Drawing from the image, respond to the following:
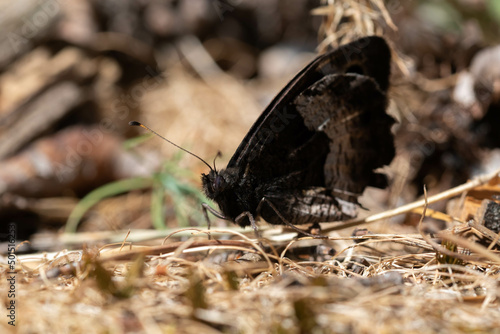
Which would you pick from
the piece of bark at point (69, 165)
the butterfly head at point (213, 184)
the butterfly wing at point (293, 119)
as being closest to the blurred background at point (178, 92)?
the piece of bark at point (69, 165)

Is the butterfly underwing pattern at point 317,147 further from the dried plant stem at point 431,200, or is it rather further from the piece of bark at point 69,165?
the piece of bark at point 69,165

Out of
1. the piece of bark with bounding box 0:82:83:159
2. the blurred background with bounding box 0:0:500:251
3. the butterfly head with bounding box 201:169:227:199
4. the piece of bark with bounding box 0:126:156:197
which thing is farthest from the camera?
the piece of bark with bounding box 0:82:83:159

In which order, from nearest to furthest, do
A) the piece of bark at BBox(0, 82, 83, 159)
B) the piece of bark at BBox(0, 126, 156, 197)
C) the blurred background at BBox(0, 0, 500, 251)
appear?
the blurred background at BBox(0, 0, 500, 251)
the piece of bark at BBox(0, 126, 156, 197)
the piece of bark at BBox(0, 82, 83, 159)

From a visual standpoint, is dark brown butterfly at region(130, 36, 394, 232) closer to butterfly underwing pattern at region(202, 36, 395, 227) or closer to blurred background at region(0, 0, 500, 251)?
butterfly underwing pattern at region(202, 36, 395, 227)

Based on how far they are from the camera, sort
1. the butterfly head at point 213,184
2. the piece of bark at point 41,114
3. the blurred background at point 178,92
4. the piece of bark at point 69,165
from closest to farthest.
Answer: the butterfly head at point 213,184, the blurred background at point 178,92, the piece of bark at point 69,165, the piece of bark at point 41,114

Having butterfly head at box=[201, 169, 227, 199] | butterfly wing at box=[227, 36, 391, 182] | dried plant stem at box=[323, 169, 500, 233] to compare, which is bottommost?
dried plant stem at box=[323, 169, 500, 233]


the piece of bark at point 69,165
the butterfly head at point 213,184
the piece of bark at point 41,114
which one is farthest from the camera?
the piece of bark at point 41,114

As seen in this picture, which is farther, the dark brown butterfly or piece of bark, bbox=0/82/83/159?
piece of bark, bbox=0/82/83/159

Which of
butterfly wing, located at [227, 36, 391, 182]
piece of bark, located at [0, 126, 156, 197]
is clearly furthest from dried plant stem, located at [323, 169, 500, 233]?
piece of bark, located at [0, 126, 156, 197]
